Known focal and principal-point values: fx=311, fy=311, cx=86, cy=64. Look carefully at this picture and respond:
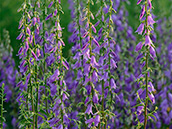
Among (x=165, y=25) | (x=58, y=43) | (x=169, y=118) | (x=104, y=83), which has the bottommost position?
(x=169, y=118)

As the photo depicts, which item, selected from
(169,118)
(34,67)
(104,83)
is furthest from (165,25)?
(34,67)

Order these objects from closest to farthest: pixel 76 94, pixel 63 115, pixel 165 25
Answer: pixel 63 115
pixel 76 94
pixel 165 25

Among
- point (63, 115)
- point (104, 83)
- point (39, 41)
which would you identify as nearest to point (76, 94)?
point (104, 83)

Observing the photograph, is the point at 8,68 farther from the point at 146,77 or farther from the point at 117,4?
the point at 146,77

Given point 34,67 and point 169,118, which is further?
point 169,118

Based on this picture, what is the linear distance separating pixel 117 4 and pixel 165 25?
1860 mm

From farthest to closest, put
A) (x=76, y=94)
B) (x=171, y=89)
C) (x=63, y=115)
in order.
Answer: (x=171, y=89) < (x=76, y=94) < (x=63, y=115)

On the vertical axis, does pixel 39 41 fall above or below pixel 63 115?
above

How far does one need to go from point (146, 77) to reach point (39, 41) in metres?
1.78

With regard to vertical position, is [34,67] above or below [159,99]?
above

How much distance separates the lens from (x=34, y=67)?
4.21 metres

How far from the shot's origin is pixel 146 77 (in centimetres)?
397

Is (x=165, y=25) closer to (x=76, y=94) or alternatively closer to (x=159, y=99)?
(x=159, y=99)

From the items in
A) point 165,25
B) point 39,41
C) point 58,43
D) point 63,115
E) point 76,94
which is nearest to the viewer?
point 58,43
